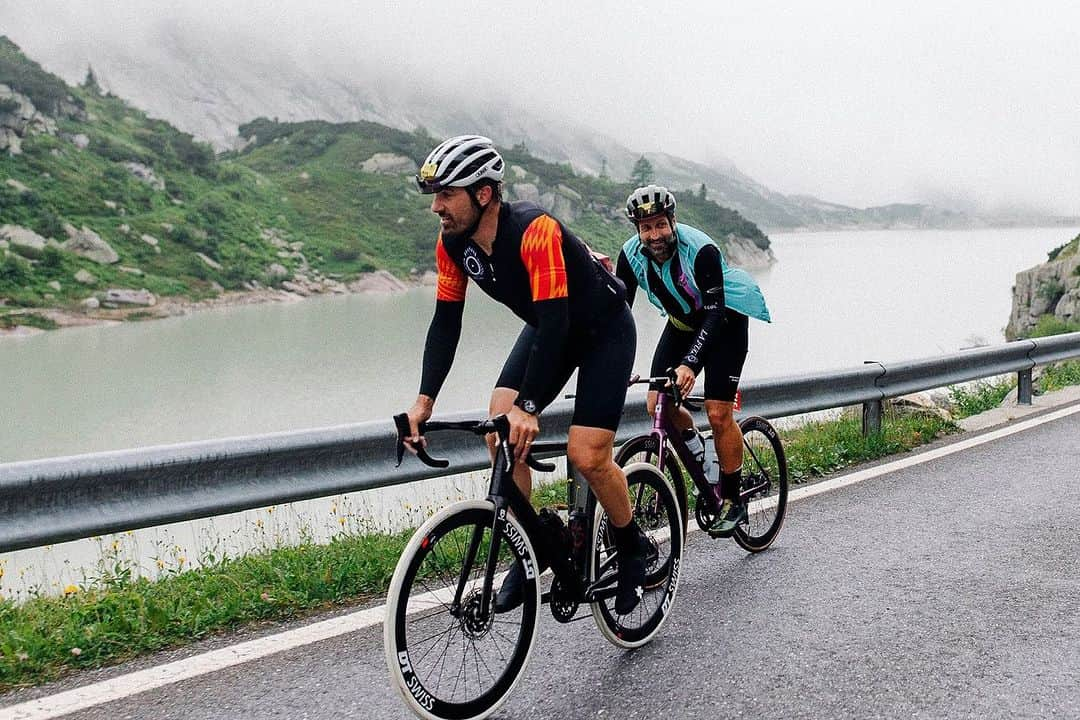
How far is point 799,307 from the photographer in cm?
6288

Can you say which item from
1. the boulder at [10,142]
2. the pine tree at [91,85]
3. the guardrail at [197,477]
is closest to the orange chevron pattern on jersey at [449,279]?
the guardrail at [197,477]

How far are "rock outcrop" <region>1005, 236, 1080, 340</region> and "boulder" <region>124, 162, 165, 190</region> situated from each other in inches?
4007

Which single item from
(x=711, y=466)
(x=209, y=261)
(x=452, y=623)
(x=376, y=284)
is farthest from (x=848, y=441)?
(x=376, y=284)

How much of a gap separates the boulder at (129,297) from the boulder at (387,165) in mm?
75866

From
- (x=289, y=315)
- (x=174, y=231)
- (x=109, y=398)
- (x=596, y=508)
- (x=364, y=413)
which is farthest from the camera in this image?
(x=174, y=231)

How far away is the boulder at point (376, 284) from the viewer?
10631cm

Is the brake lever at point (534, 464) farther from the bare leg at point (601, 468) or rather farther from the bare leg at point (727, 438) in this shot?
the bare leg at point (727, 438)

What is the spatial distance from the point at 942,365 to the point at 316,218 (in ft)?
407

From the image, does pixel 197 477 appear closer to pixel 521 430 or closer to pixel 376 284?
pixel 521 430

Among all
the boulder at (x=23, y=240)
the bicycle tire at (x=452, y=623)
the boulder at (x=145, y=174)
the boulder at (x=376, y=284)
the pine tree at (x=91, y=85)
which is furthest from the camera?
the pine tree at (x=91, y=85)

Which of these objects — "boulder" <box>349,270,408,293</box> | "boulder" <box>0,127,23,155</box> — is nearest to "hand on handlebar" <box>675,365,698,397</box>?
"boulder" <box>349,270,408,293</box>

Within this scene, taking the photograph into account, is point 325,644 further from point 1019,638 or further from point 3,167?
point 3,167

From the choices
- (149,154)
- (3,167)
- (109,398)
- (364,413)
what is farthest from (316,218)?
(364,413)

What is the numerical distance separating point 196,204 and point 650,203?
11352 centimetres
